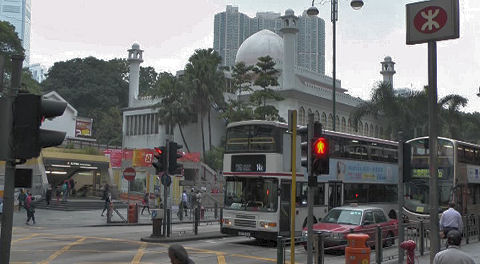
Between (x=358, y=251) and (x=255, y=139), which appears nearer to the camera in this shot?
(x=358, y=251)

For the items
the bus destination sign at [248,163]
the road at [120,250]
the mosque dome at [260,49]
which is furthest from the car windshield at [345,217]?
the mosque dome at [260,49]

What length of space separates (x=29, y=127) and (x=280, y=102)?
177ft

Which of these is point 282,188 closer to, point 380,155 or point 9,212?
point 380,155

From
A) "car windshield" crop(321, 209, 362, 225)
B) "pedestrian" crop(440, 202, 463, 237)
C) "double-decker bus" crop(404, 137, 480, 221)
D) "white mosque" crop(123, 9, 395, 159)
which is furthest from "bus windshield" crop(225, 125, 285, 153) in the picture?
"white mosque" crop(123, 9, 395, 159)

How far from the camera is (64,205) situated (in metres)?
38.2

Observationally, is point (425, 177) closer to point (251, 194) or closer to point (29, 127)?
point (251, 194)

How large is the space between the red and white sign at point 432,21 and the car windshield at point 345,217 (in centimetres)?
888

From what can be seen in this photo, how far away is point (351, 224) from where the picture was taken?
17.1m

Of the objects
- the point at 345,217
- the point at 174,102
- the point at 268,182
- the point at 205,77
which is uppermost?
the point at 205,77

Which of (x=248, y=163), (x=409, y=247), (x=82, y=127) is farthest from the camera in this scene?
(x=82, y=127)

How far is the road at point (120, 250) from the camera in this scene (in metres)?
15.0

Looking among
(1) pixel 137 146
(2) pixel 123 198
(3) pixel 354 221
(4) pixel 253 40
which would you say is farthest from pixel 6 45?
(3) pixel 354 221

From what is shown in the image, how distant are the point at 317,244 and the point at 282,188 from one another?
227 inches

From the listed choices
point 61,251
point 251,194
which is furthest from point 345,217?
point 61,251
